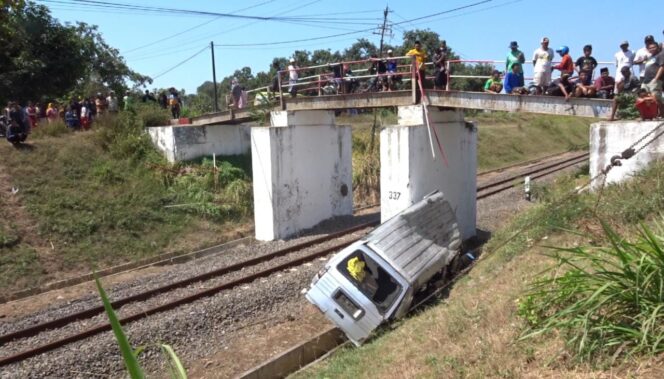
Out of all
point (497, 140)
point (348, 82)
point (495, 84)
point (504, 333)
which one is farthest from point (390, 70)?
point (497, 140)

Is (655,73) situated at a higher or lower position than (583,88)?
higher

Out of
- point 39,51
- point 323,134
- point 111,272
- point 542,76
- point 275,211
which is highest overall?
point 39,51

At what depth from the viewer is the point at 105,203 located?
18.5 m

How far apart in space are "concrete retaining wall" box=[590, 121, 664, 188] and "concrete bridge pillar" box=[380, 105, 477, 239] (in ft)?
13.7

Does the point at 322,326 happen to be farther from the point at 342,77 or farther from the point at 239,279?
the point at 342,77

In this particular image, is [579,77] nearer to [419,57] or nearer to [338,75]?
[419,57]

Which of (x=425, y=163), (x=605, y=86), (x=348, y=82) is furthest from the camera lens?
(x=348, y=82)

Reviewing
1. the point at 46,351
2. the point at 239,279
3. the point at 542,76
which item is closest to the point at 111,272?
the point at 239,279

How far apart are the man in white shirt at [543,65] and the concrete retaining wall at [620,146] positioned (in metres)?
2.27

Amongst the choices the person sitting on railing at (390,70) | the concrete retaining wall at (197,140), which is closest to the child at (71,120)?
the concrete retaining wall at (197,140)

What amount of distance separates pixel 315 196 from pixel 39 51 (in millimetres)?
16099

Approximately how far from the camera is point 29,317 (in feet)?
39.1

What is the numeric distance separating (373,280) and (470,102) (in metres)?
6.05

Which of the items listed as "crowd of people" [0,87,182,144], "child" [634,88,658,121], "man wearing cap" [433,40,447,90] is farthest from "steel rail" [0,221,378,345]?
"crowd of people" [0,87,182,144]
